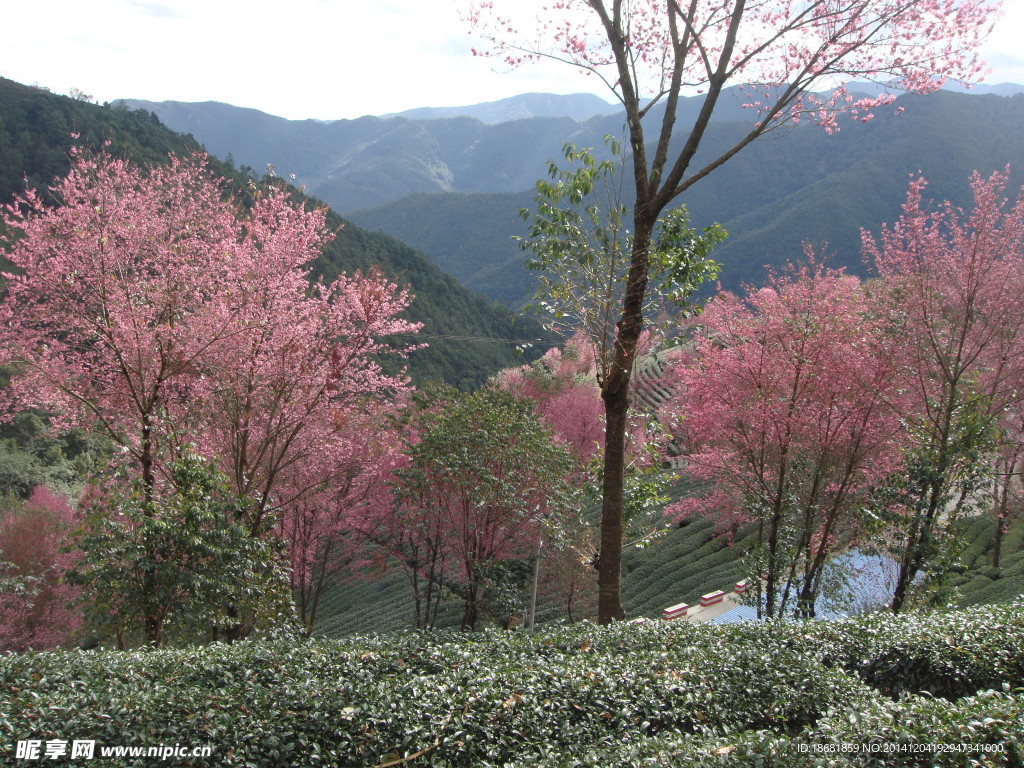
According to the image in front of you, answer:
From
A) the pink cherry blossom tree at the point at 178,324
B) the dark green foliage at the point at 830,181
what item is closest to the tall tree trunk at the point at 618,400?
the pink cherry blossom tree at the point at 178,324

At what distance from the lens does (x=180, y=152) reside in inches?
1973

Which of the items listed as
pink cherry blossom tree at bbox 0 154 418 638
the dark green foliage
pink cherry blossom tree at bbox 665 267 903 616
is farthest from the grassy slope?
the dark green foliage

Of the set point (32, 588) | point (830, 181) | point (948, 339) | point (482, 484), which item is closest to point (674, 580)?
point (482, 484)

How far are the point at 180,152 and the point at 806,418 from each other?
53339mm

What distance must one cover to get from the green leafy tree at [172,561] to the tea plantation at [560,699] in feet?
5.44

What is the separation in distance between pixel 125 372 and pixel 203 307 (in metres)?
1.36

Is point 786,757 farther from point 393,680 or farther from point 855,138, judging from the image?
point 855,138

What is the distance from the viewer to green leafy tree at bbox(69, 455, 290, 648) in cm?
655

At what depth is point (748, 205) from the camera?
113 m

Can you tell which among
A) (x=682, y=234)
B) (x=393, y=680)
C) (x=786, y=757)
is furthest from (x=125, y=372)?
(x=786, y=757)

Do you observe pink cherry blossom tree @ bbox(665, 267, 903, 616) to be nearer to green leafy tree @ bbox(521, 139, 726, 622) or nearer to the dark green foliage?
green leafy tree @ bbox(521, 139, 726, 622)

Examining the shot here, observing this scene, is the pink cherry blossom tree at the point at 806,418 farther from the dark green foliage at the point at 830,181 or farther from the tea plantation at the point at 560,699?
the dark green foliage at the point at 830,181

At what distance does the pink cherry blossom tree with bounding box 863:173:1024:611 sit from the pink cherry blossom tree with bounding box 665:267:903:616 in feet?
1.61

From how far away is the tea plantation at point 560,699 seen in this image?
3.10m
